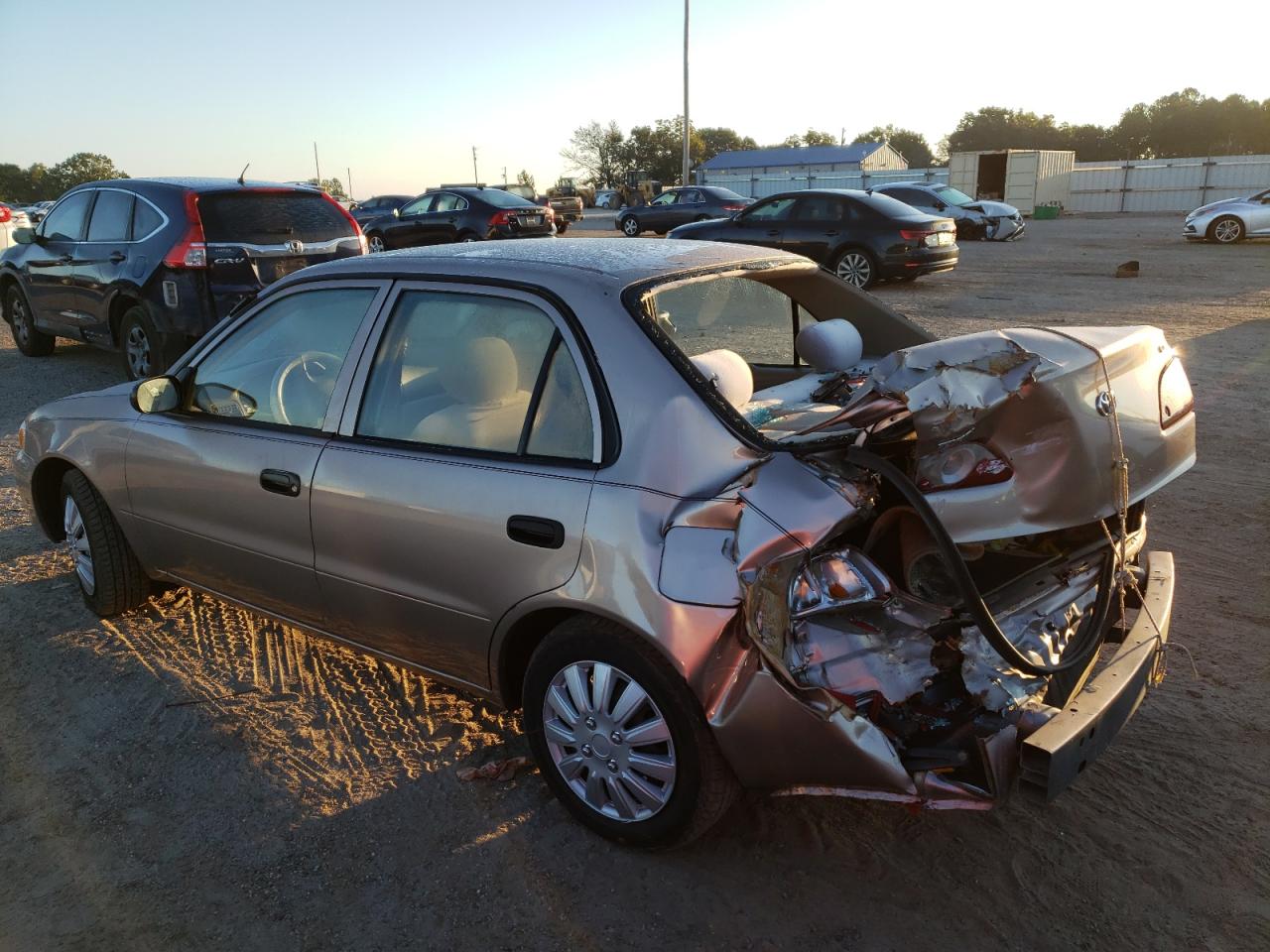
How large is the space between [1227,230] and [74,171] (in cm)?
7983

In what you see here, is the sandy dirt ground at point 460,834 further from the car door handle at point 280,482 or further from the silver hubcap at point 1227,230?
the silver hubcap at point 1227,230

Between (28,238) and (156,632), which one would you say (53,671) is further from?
(28,238)

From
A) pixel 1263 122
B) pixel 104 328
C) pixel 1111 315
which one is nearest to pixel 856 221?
pixel 1111 315

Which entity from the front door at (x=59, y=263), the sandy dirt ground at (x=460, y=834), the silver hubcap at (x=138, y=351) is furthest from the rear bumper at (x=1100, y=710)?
the front door at (x=59, y=263)

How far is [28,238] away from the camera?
32.0 feet

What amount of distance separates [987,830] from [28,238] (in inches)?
424

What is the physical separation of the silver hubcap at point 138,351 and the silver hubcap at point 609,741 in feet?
23.9

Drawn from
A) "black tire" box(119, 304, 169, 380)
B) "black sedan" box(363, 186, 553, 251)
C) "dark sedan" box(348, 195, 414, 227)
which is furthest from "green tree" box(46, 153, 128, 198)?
"black tire" box(119, 304, 169, 380)

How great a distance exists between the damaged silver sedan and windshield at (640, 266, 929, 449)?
0.9 inches

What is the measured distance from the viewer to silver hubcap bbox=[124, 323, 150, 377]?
27.8 ft

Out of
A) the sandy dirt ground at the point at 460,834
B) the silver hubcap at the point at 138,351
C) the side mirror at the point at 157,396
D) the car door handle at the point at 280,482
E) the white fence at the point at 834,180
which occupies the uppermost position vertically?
the white fence at the point at 834,180

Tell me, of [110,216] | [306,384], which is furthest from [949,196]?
[306,384]

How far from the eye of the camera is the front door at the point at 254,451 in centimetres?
331

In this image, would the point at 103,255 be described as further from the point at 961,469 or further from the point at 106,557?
the point at 961,469
